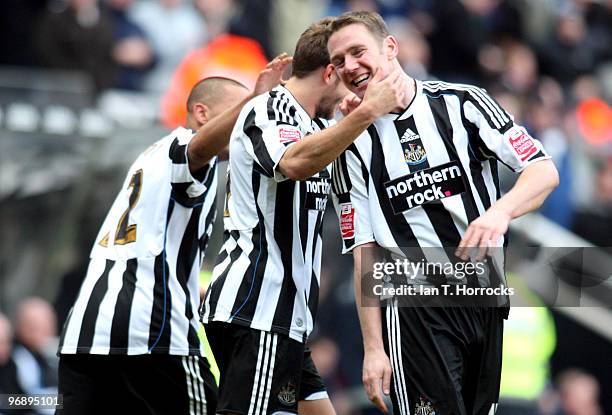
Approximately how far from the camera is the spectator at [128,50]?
11.0 m

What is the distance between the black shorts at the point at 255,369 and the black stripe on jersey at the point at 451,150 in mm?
1002

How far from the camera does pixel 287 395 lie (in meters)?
5.11

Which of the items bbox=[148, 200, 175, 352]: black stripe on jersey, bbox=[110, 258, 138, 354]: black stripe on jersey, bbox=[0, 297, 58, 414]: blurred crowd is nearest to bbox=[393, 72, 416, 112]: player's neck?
bbox=[148, 200, 175, 352]: black stripe on jersey

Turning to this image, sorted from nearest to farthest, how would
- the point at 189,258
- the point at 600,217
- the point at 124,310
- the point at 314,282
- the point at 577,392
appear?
the point at 314,282 < the point at 124,310 < the point at 189,258 < the point at 577,392 < the point at 600,217

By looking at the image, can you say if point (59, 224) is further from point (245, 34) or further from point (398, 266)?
point (398, 266)

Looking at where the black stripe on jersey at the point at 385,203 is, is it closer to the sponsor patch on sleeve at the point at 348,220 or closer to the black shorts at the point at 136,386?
the sponsor patch on sleeve at the point at 348,220

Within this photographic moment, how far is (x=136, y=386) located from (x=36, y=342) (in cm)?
347

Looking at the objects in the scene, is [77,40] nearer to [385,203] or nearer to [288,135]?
[288,135]

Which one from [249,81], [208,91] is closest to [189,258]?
[208,91]

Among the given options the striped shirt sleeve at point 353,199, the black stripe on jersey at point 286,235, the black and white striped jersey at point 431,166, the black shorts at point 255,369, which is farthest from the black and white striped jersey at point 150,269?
the black and white striped jersey at point 431,166

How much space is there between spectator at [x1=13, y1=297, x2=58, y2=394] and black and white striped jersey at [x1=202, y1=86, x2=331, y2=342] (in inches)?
151

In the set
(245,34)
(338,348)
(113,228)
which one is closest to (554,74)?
(245,34)

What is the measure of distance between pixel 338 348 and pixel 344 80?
16.8ft

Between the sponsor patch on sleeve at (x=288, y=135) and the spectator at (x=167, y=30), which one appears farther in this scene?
the spectator at (x=167, y=30)
